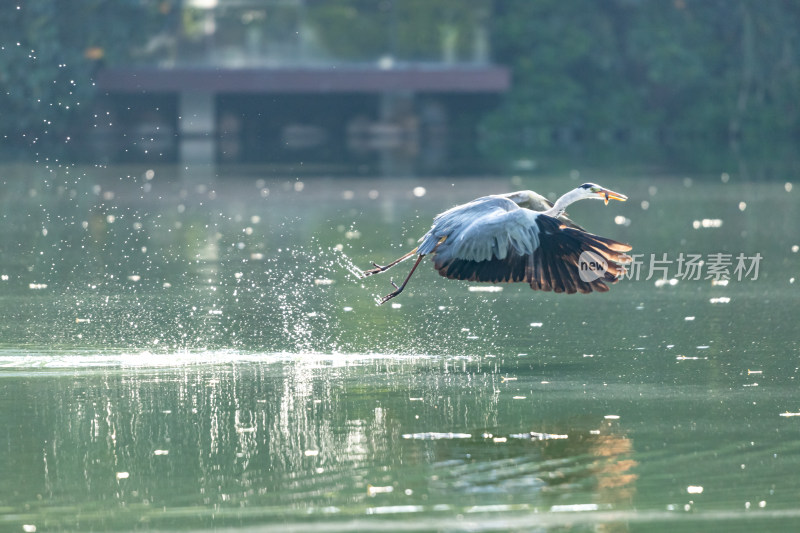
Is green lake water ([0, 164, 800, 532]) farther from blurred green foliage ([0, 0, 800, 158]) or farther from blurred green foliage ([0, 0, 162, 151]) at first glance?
blurred green foliage ([0, 0, 800, 158])

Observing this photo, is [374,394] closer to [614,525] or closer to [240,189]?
[614,525]

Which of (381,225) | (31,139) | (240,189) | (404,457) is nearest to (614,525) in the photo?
(404,457)

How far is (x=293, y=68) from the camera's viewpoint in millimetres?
39125

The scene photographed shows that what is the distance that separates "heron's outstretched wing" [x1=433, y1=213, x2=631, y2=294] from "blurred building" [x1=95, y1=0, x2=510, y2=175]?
28.2 m

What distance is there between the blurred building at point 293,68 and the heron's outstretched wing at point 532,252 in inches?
1111

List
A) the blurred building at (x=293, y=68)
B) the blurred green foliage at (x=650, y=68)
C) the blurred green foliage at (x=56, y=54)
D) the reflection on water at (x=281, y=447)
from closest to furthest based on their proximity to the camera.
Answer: the reflection on water at (x=281, y=447) < the blurred green foliage at (x=56, y=54) < the blurred building at (x=293, y=68) < the blurred green foliage at (x=650, y=68)

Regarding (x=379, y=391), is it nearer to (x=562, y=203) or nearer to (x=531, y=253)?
(x=531, y=253)

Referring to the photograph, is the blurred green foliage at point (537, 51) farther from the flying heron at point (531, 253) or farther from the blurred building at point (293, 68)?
the flying heron at point (531, 253)

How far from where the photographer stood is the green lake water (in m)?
6.40

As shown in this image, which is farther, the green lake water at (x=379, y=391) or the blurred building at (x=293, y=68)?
the blurred building at (x=293, y=68)

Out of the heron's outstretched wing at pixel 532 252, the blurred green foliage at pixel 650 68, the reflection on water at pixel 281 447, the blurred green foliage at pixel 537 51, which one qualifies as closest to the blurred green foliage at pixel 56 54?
the blurred green foliage at pixel 537 51

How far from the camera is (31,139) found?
3716 centimetres

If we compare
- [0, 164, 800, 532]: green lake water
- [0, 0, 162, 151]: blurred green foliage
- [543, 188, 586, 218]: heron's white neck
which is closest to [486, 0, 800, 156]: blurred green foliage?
[0, 0, 162, 151]: blurred green foliage

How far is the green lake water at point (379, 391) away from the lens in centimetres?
640
